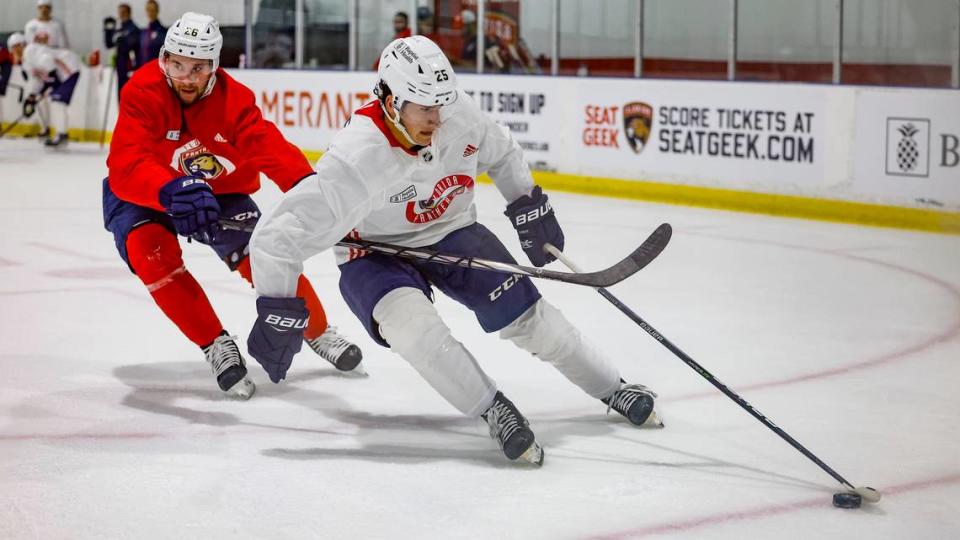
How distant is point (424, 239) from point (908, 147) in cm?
451

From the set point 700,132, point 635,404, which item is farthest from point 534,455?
point 700,132

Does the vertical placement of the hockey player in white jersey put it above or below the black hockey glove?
below

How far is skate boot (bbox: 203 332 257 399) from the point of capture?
359 cm

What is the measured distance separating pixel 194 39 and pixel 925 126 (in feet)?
15.2

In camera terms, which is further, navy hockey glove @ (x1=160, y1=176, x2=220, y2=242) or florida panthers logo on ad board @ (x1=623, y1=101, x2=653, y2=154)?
florida panthers logo on ad board @ (x1=623, y1=101, x2=653, y2=154)

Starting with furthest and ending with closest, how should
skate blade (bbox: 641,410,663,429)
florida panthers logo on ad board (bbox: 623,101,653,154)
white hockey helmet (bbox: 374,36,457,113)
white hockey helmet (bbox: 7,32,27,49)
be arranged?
1. white hockey helmet (bbox: 7,32,27,49)
2. florida panthers logo on ad board (bbox: 623,101,653,154)
3. skate blade (bbox: 641,410,663,429)
4. white hockey helmet (bbox: 374,36,457,113)

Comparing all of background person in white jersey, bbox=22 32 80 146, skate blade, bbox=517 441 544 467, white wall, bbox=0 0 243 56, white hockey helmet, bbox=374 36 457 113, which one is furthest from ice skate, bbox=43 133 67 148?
skate blade, bbox=517 441 544 467

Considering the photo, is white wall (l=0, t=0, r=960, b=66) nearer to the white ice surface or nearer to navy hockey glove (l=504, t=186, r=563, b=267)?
the white ice surface

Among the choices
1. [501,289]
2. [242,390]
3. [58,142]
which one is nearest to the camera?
[501,289]

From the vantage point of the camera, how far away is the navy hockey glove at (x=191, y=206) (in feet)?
10.8

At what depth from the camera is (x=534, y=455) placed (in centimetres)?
298

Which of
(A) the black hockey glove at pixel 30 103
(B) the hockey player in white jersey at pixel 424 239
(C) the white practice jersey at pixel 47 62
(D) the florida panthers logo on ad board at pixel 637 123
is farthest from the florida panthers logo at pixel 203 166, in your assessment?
(A) the black hockey glove at pixel 30 103

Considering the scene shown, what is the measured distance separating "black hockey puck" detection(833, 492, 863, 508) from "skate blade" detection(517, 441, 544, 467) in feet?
2.17

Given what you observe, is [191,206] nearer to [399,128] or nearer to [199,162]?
[199,162]
